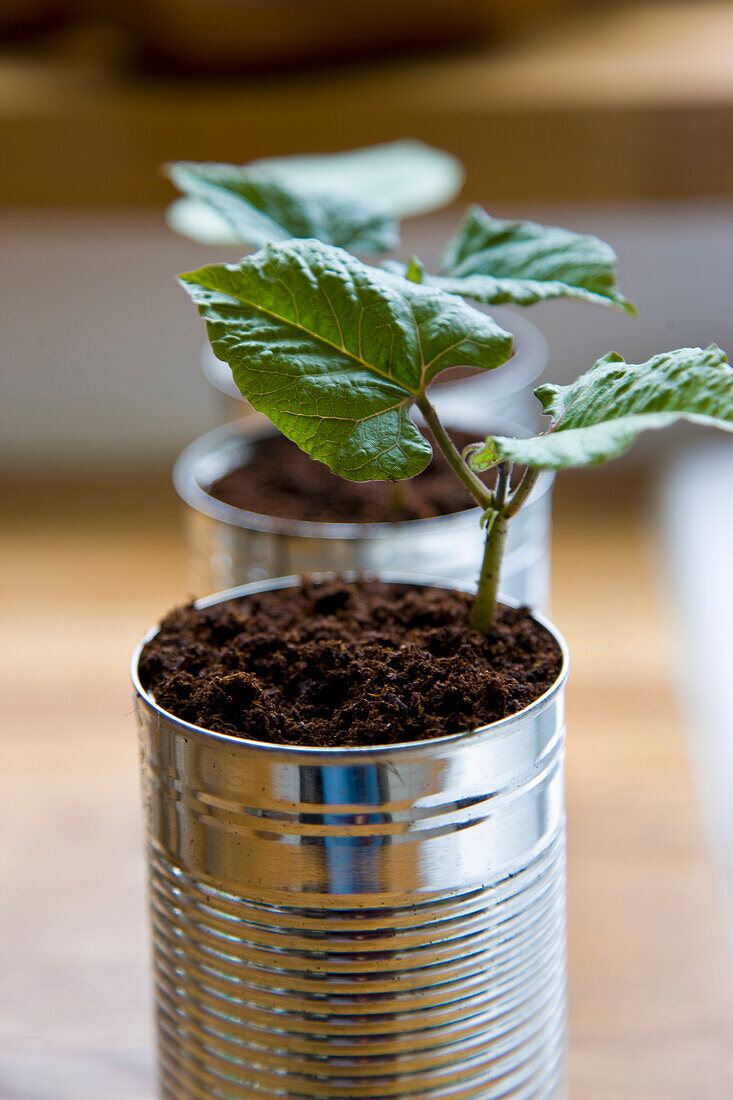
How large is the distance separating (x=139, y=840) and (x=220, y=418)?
A: 50 centimetres

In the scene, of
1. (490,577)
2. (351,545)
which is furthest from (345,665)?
(351,545)

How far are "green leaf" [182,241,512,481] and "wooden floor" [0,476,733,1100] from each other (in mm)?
370

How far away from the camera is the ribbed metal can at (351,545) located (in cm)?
59

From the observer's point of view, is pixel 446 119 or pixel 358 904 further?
pixel 446 119

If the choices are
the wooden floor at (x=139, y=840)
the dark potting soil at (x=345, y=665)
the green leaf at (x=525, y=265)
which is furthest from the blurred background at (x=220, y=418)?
the green leaf at (x=525, y=265)

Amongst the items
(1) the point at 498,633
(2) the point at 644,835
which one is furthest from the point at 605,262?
(2) the point at 644,835

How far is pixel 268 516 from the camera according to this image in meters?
0.64

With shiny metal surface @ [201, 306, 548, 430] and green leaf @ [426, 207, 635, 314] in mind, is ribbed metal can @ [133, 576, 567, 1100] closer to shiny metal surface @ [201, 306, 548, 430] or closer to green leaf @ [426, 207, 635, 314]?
green leaf @ [426, 207, 635, 314]

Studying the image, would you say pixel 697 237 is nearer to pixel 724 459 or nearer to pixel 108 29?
pixel 724 459

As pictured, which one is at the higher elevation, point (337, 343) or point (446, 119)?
point (446, 119)

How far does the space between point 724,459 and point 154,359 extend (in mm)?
687

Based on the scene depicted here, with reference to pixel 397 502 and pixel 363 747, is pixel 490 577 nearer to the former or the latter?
pixel 363 747

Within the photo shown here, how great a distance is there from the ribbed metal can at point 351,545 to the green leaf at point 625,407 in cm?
22

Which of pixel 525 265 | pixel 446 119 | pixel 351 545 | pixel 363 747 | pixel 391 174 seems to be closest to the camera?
pixel 363 747
